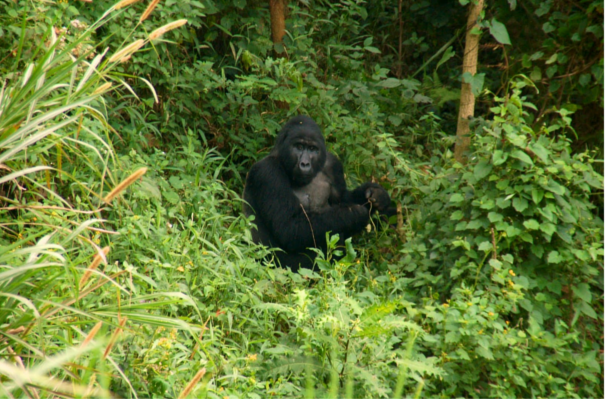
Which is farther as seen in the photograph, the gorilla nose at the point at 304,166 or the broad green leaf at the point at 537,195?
the gorilla nose at the point at 304,166

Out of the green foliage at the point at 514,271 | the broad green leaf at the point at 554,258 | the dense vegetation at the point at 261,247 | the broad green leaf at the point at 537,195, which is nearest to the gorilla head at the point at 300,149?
the dense vegetation at the point at 261,247

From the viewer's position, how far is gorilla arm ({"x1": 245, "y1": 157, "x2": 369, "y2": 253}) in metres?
4.47

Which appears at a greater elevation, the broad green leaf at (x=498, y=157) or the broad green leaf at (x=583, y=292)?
the broad green leaf at (x=498, y=157)

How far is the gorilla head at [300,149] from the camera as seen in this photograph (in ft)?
14.7

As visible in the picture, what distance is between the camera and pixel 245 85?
4.79 meters

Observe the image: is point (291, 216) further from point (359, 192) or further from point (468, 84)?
point (468, 84)

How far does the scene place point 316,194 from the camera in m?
4.77

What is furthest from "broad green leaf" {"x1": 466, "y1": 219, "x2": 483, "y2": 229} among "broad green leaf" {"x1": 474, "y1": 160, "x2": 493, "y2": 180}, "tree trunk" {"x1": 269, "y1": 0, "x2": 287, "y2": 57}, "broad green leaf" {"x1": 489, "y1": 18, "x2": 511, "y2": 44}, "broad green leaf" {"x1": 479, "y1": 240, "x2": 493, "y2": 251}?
"tree trunk" {"x1": 269, "y1": 0, "x2": 287, "y2": 57}

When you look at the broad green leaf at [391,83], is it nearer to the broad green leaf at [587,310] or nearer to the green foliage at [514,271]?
the green foliage at [514,271]

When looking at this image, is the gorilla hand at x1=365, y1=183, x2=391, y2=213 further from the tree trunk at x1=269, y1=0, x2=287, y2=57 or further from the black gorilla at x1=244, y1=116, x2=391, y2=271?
the tree trunk at x1=269, y1=0, x2=287, y2=57

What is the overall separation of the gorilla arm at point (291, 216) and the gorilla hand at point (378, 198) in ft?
0.35

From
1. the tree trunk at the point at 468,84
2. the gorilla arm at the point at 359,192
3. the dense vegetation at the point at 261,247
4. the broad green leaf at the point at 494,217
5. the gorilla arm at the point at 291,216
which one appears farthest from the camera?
the tree trunk at the point at 468,84

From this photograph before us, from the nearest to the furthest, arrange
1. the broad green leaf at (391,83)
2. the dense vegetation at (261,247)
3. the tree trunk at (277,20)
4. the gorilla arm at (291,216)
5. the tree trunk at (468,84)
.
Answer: the dense vegetation at (261,247) → the gorilla arm at (291,216) → the tree trunk at (468,84) → the broad green leaf at (391,83) → the tree trunk at (277,20)

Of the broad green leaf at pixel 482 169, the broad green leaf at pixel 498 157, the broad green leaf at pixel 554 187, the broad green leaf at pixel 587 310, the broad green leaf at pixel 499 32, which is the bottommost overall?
the broad green leaf at pixel 587 310
